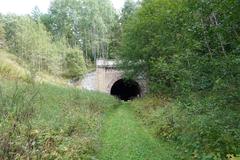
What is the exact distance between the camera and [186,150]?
28.9 ft

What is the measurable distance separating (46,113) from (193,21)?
204 inches

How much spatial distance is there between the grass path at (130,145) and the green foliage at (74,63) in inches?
1354

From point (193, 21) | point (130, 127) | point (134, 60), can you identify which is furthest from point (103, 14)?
point (193, 21)

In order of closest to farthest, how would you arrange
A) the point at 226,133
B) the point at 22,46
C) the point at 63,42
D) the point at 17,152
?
the point at 17,152 → the point at 226,133 → the point at 22,46 → the point at 63,42

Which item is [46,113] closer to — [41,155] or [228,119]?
[41,155]

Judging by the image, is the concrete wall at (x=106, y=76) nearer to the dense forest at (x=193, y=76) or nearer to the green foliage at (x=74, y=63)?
the dense forest at (x=193, y=76)

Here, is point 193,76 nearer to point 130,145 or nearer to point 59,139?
point 130,145

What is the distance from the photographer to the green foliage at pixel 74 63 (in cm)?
4894

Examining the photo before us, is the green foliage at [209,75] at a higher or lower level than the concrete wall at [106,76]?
higher

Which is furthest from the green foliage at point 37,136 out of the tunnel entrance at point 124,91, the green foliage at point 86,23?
the green foliage at point 86,23

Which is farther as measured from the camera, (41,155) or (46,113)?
(46,113)

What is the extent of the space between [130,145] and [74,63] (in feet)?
129

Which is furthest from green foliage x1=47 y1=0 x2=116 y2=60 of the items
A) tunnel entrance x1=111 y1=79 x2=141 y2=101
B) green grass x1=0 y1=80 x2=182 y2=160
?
green grass x1=0 y1=80 x2=182 y2=160

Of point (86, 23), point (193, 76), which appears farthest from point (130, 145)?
point (86, 23)
